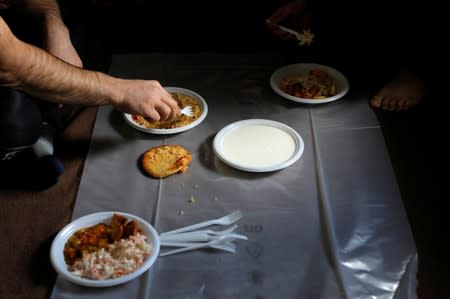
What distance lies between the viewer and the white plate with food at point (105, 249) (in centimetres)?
118

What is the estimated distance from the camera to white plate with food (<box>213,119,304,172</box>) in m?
1.52

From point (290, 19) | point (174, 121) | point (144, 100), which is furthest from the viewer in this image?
point (290, 19)

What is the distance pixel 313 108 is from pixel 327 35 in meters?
0.60

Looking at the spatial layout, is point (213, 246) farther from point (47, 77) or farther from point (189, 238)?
point (47, 77)

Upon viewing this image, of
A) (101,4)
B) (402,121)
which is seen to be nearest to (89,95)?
(402,121)

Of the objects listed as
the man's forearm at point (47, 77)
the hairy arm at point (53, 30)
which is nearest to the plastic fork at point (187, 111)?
the man's forearm at point (47, 77)

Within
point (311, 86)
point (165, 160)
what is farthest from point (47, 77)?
point (311, 86)

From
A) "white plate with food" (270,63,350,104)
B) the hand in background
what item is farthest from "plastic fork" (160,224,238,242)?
the hand in background

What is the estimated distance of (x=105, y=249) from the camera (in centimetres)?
124

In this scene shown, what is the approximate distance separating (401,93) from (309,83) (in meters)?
0.35

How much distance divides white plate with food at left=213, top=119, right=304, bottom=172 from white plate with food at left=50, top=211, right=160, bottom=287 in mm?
374

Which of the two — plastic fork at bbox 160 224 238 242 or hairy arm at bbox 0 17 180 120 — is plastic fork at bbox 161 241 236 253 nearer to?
plastic fork at bbox 160 224 238 242

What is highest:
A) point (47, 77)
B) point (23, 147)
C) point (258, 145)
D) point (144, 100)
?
point (47, 77)

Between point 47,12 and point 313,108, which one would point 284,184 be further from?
point 47,12
